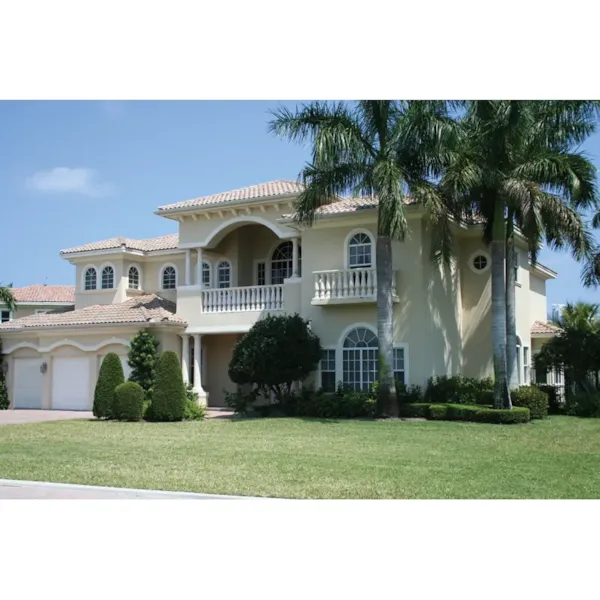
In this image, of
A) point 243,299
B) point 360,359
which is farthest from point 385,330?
point 243,299

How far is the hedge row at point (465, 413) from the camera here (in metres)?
21.1

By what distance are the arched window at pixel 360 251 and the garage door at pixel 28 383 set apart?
13.0 m

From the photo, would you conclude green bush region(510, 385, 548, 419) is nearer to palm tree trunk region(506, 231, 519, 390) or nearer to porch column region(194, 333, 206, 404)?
palm tree trunk region(506, 231, 519, 390)

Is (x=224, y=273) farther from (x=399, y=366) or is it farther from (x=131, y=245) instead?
(x=399, y=366)

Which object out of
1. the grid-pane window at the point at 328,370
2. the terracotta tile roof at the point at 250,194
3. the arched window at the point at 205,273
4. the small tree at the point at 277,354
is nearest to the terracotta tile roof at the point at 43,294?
the arched window at the point at 205,273

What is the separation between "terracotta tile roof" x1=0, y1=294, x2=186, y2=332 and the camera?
2761 centimetres

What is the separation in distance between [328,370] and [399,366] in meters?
2.42

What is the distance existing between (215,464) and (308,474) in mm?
1932

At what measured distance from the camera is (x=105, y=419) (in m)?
23.8

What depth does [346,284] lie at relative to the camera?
2473cm

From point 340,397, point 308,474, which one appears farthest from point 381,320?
point 308,474

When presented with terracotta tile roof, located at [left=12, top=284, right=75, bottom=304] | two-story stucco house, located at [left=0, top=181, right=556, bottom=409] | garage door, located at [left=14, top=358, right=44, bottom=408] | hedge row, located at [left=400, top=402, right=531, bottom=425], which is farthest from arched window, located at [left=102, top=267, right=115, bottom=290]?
hedge row, located at [left=400, top=402, right=531, bottom=425]

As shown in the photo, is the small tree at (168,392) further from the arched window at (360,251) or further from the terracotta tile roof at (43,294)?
the terracotta tile roof at (43,294)
